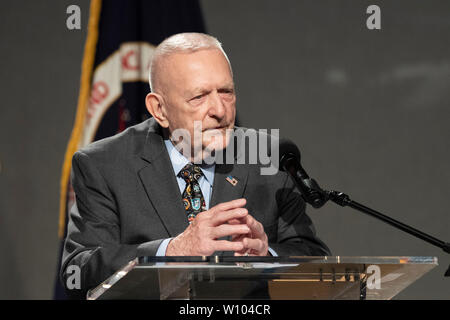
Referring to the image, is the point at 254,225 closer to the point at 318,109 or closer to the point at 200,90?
the point at 200,90

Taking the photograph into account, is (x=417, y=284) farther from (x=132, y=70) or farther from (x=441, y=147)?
(x=132, y=70)

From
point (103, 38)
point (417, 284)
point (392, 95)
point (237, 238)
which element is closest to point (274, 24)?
point (392, 95)

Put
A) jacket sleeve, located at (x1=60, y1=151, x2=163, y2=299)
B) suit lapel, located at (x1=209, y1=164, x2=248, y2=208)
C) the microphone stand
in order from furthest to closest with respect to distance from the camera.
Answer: suit lapel, located at (x1=209, y1=164, x2=248, y2=208), jacket sleeve, located at (x1=60, y1=151, x2=163, y2=299), the microphone stand

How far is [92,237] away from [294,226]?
689 millimetres

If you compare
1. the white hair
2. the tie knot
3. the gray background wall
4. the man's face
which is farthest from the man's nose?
the gray background wall

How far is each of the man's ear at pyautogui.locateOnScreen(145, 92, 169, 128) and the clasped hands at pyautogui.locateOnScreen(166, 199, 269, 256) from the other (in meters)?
0.62

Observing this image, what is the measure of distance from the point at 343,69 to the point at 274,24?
525mm

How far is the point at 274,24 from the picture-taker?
14.2 ft

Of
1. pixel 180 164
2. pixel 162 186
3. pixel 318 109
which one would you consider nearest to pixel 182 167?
pixel 180 164

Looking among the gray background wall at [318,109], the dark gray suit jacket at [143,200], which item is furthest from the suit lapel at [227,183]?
the gray background wall at [318,109]

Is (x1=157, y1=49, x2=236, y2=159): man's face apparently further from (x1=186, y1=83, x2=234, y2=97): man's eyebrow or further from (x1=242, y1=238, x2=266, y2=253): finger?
(x1=242, y1=238, x2=266, y2=253): finger

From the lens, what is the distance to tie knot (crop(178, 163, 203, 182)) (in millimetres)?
2338

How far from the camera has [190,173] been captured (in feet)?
7.69

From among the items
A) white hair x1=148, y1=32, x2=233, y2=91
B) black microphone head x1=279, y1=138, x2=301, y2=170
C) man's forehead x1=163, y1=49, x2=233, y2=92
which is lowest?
black microphone head x1=279, y1=138, x2=301, y2=170
